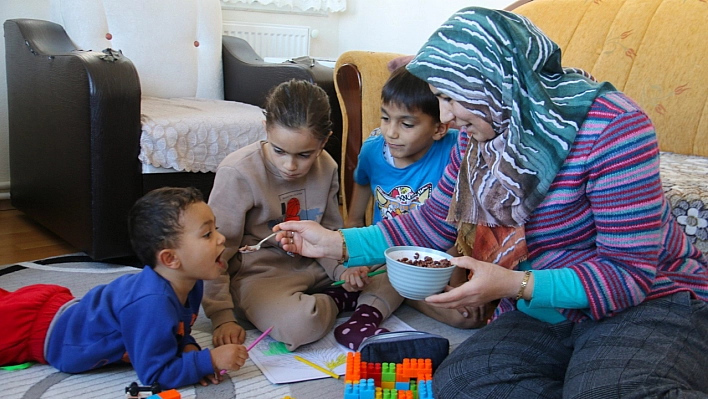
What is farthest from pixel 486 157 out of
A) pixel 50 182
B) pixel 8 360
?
pixel 50 182

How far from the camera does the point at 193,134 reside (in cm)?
209

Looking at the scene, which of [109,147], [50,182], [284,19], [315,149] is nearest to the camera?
[315,149]

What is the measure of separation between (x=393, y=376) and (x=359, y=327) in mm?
288

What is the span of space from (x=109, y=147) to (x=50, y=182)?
0.41 metres

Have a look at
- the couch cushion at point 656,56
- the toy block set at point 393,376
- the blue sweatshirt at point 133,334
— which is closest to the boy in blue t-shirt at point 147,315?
the blue sweatshirt at point 133,334

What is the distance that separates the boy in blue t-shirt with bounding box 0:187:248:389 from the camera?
48.8 inches

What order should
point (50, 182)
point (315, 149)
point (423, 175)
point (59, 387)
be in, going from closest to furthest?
point (59, 387) < point (315, 149) < point (423, 175) < point (50, 182)

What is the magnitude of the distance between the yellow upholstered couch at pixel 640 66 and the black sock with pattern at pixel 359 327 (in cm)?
73

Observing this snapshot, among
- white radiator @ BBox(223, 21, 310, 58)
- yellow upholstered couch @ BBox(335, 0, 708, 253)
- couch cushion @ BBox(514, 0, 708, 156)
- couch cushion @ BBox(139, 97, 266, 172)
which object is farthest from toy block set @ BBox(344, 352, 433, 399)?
white radiator @ BBox(223, 21, 310, 58)

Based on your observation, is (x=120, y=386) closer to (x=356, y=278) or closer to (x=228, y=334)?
(x=228, y=334)

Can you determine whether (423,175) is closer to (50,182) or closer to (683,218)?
(683,218)

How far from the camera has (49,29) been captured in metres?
2.32

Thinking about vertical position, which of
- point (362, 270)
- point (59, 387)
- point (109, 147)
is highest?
point (109, 147)

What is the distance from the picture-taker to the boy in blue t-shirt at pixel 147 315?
1238mm
